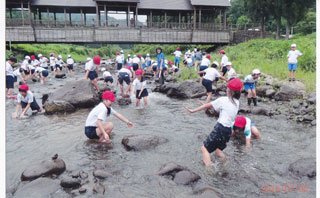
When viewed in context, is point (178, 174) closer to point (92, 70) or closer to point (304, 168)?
point (304, 168)

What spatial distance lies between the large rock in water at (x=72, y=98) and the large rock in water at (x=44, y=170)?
15.2 ft

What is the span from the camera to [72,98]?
9578 millimetres

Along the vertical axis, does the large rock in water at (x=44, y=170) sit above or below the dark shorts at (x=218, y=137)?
below

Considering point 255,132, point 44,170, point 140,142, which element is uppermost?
point 255,132

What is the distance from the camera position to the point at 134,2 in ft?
82.2

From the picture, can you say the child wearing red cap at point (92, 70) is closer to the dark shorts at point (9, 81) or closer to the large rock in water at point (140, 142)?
the dark shorts at point (9, 81)

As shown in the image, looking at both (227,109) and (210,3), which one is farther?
(210,3)

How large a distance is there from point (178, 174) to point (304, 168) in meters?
2.44

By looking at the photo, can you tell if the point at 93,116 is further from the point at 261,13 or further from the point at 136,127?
the point at 261,13

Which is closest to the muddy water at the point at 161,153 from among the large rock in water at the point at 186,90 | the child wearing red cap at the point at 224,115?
the child wearing red cap at the point at 224,115

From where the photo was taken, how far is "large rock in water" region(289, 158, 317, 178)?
180 inches

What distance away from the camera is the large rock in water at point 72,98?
357 inches

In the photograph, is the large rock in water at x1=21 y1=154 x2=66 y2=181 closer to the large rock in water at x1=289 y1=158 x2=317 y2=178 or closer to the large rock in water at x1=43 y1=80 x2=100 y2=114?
the large rock in water at x1=289 y1=158 x2=317 y2=178

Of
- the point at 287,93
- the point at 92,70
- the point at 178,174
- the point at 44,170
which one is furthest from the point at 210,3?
the point at 44,170
